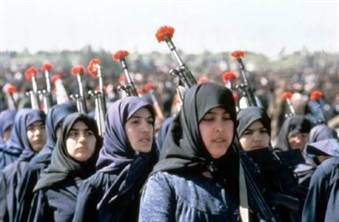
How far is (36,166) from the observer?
782 cm

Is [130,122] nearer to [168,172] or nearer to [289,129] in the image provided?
[168,172]

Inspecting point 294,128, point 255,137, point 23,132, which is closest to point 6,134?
point 23,132

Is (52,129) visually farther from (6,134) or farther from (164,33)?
(6,134)

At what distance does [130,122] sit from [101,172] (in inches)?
14.1

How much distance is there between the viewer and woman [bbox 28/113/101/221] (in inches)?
274

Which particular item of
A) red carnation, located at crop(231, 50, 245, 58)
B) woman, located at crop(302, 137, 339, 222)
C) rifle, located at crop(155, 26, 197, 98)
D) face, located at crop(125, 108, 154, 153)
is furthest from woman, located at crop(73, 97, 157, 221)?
red carnation, located at crop(231, 50, 245, 58)

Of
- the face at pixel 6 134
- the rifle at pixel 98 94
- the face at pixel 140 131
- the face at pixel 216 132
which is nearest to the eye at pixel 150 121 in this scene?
the face at pixel 140 131

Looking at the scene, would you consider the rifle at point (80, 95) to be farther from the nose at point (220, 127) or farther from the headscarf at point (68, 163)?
the nose at point (220, 127)

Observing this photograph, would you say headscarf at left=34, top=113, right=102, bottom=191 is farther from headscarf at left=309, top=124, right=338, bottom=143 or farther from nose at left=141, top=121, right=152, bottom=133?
headscarf at left=309, top=124, right=338, bottom=143

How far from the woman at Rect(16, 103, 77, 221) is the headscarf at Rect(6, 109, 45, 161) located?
0.72 metres

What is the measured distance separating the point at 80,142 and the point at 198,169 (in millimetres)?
2526

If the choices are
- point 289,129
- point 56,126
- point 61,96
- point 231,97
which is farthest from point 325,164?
point 61,96

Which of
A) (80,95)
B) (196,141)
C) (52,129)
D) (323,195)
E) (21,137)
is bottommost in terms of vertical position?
(323,195)

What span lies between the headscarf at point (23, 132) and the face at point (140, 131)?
262 cm
